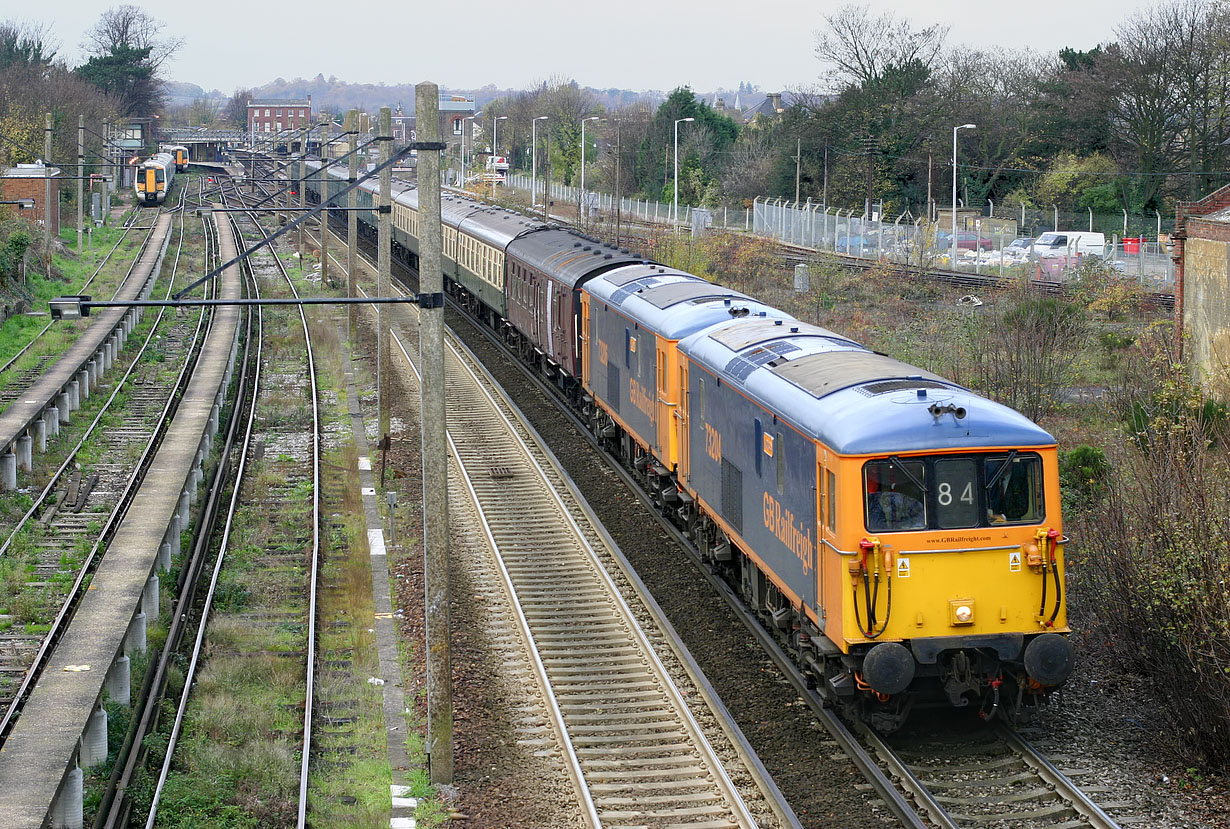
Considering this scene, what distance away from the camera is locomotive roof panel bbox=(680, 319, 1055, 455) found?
10422mm

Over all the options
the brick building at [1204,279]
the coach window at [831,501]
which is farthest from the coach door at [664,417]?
the brick building at [1204,279]

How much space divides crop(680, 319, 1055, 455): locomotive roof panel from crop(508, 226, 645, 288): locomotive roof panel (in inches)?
406

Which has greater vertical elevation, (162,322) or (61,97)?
(61,97)

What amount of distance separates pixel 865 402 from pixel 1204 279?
14.2 meters

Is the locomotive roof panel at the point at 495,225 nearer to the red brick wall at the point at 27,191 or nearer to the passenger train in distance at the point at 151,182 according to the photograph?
the passenger train in distance at the point at 151,182

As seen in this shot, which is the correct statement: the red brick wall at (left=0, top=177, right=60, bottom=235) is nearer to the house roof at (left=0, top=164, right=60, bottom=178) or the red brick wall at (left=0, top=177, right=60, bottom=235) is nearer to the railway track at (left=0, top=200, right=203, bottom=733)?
the house roof at (left=0, top=164, right=60, bottom=178)

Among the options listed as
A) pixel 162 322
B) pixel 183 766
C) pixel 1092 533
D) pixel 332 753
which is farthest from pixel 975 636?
pixel 162 322

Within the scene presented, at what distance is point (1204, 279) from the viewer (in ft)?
72.9

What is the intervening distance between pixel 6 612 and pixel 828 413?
9828 mm

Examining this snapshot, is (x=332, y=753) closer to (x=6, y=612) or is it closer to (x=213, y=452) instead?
(x=6, y=612)

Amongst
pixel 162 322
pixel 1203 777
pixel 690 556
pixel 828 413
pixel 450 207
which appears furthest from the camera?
pixel 450 207

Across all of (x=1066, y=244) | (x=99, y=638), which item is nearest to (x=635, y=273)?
(x=99, y=638)

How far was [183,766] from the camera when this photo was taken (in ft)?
36.4

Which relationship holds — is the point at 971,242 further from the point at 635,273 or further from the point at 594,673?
the point at 594,673
